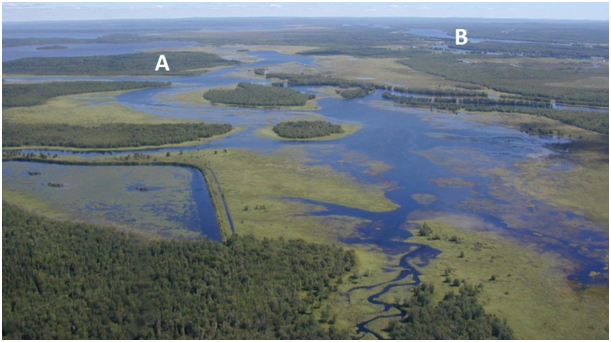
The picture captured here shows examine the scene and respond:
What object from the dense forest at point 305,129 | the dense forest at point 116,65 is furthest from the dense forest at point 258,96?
the dense forest at point 116,65

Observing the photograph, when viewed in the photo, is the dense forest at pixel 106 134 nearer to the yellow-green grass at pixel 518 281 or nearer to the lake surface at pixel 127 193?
the lake surface at pixel 127 193

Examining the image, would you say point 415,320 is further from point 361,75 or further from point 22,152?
point 361,75

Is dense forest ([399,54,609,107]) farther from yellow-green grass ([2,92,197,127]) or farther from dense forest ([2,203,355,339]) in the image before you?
dense forest ([2,203,355,339])

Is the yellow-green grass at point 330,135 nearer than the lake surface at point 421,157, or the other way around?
the lake surface at point 421,157

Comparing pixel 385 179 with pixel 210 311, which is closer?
pixel 210 311

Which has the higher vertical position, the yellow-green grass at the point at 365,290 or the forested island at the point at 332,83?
the forested island at the point at 332,83

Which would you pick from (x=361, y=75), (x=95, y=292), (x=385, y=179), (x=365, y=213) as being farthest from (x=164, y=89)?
(x=95, y=292)
